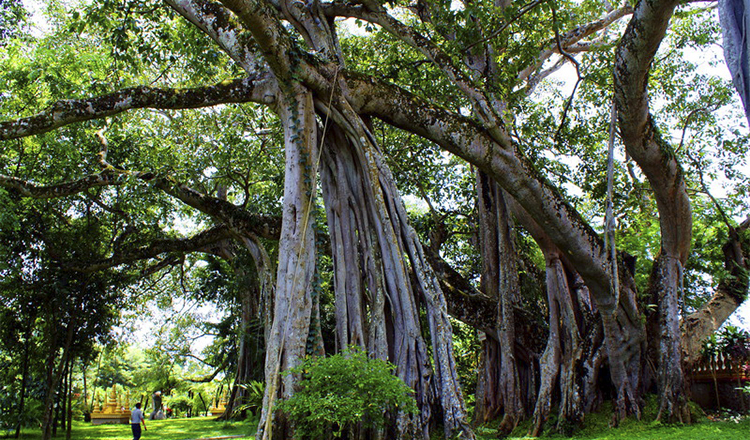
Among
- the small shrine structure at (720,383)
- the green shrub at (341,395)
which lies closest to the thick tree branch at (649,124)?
the small shrine structure at (720,383)

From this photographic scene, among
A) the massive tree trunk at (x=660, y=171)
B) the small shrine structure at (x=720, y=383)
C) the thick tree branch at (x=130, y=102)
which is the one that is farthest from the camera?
the small shrine structure at (x=720, y=383)

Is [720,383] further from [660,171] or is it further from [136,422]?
[136,422]

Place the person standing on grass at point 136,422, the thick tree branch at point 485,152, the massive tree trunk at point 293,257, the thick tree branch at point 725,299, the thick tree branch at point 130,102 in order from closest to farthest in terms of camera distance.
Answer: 1. the massive tree trunk at point 293,257
2. the thick tree branch at point 130,102
3. the thick tree branch at point 485,152
4. the thick tree branch at point 725,299
5. the person standing on grass at point 136,422

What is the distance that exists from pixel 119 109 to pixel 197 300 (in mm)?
9262

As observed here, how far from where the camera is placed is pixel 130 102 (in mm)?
5387

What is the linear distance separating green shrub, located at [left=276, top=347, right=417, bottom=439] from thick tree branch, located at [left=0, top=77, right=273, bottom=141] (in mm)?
2941

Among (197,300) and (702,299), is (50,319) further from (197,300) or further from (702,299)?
(702,299)

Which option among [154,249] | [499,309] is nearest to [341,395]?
[499,309]

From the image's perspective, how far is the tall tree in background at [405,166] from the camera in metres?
5.18

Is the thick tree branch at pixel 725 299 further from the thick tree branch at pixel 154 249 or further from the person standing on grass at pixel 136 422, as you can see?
the person standing on grass at pixel 136 422

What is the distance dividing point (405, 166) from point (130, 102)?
5820mm

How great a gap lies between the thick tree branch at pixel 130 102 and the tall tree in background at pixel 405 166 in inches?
0.8

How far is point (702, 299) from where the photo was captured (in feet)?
36.4

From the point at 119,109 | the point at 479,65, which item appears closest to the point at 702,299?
the point at 479,65
